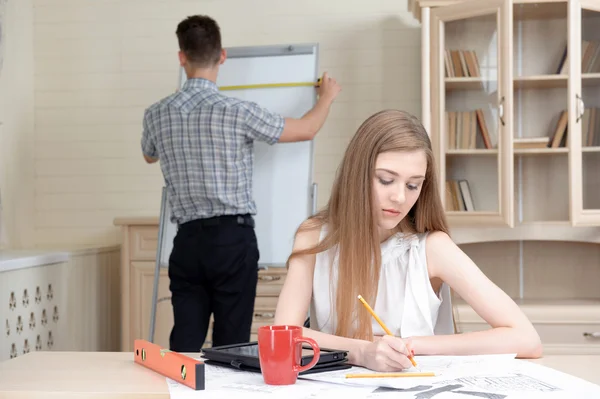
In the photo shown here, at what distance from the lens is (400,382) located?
1289mm

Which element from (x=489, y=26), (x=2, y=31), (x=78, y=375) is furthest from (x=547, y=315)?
(x=2, y=31)

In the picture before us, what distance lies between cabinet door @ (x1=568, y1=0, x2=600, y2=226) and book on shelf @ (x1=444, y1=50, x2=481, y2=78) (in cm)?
41

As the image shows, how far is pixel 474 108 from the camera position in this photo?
3514 millimetres

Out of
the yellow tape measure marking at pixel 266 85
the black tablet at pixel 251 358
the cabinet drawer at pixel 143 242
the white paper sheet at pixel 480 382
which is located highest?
the yellow tape measure marking at pixel 266 85

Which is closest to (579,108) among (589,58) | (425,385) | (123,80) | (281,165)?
(589,58)

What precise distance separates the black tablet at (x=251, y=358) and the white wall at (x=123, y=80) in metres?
2.62

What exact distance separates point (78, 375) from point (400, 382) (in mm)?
580

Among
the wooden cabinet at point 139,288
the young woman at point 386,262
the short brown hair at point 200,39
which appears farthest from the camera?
the wooden cabinet at point 139,288

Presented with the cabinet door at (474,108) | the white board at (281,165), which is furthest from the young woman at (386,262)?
the cabinet door at (474,108)

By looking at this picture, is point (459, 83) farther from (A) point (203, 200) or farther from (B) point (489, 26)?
(A) point (203, 200)

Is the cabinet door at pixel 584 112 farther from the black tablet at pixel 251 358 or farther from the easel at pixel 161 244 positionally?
the black tablet at pixel 251 358

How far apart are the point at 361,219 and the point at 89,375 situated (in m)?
0.69

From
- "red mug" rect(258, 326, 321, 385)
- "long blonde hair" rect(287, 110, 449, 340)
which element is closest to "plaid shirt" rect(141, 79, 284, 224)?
"long blonde hair" rect(287, 110, 449, 340)

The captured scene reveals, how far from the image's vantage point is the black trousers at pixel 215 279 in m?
2.84
